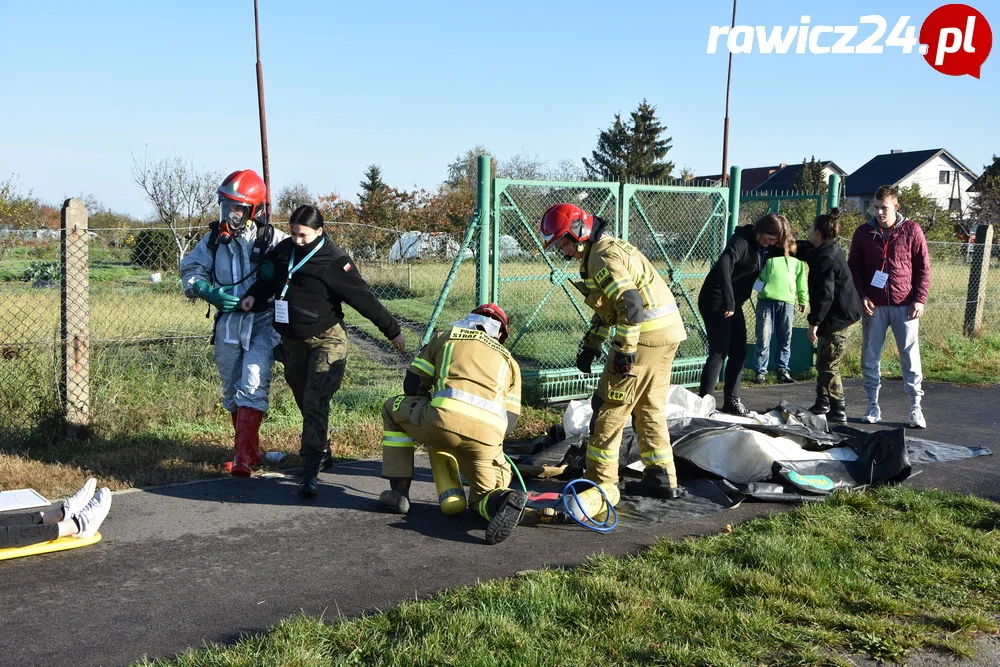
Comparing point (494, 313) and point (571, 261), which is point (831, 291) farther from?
point (494, 313)

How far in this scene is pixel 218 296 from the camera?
5855 mm

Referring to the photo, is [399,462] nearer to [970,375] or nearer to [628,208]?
[628,208]

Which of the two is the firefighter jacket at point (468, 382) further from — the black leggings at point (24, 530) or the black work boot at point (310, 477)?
the black leggings at point (24, 530)

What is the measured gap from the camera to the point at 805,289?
392 inches

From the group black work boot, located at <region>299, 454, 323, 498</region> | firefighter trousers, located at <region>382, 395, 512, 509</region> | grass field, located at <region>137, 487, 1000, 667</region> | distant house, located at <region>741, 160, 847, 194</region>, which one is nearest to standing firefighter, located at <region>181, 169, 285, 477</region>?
black work boot, located at <region>299, 454, 323, 498</region>

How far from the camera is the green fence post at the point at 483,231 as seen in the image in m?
7.50

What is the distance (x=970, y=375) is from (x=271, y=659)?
9546 mm

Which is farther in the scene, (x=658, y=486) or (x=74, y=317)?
(x=74, y=317)

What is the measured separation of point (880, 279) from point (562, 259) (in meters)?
2.94

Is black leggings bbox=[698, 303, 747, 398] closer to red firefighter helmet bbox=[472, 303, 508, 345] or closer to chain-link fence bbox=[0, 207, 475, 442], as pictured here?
chain-link fence bbox=[0, 207, 475, 442]

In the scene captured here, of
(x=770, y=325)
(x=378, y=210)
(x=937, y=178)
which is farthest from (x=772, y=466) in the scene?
(x=937, y=178)

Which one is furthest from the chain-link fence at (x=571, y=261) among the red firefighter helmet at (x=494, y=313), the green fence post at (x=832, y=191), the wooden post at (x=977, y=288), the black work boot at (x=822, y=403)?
the wooden post at (x=977, y=288)

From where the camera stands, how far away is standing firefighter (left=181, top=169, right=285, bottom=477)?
5867 millimetres

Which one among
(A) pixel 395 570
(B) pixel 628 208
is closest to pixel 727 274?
(B) pixel 628 208
